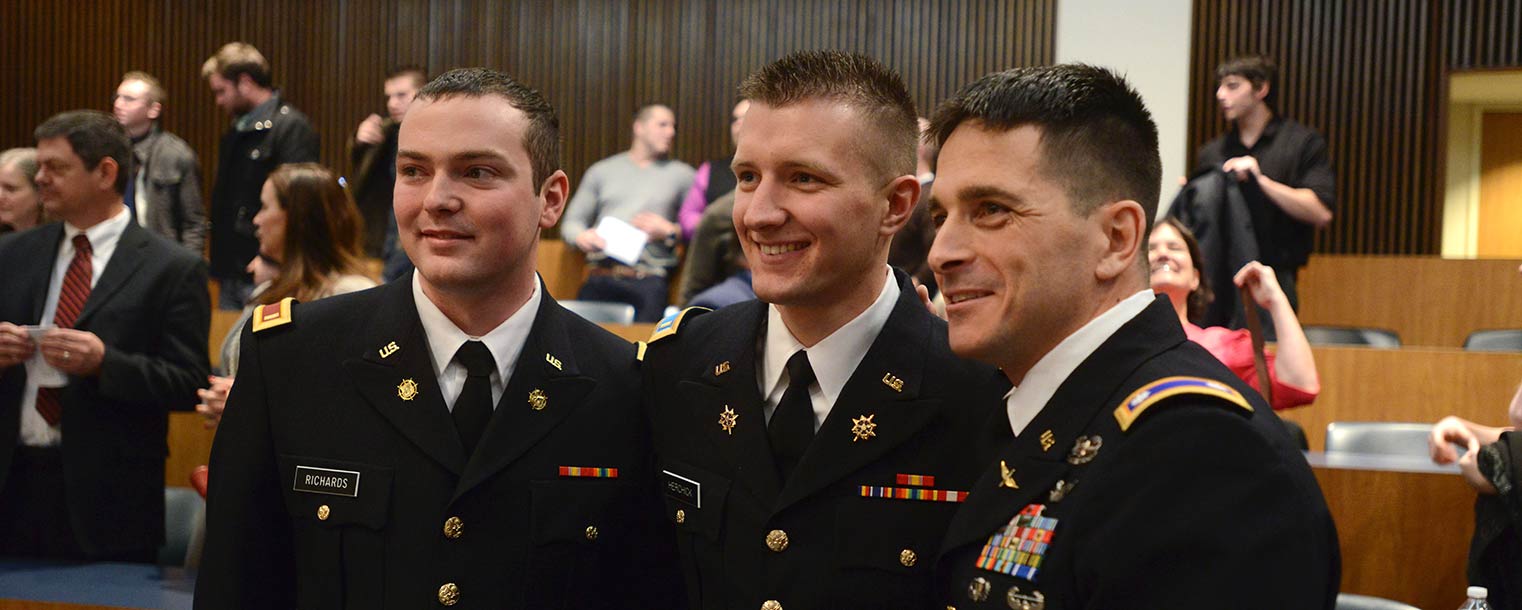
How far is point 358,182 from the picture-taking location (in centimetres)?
662

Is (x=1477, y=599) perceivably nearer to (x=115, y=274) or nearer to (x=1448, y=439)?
(x=1448, y=439)

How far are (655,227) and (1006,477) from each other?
527 centimetres

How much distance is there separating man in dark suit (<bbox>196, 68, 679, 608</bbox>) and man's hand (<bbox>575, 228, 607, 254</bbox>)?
4.73m

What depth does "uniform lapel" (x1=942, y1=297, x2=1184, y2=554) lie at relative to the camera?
1.42 m

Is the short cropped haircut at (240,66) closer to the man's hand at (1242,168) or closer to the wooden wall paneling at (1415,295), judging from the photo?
the man's hand at (1242,168)

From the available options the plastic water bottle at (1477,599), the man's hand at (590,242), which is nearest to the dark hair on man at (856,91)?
the plastic water bottle at (1477,599)

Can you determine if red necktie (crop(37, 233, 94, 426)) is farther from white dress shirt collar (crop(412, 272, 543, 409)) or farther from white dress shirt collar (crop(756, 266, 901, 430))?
white dress shirt collar (crop(756, 266, 901, 430))

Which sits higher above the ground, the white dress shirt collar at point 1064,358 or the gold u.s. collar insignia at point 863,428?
the white dress shirt collar at point 1064,358

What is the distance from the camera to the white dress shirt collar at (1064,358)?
4.87ft

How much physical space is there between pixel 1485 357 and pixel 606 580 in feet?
13.8

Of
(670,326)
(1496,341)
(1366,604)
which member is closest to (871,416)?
(670,326)

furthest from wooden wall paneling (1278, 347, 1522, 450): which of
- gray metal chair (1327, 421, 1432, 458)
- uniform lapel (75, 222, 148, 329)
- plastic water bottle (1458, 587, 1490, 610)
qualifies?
uniform lapel (75, 222, 148, 329)

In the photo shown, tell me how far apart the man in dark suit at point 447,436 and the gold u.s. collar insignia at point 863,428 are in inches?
14.3

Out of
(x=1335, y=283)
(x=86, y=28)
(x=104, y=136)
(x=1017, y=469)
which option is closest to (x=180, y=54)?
(x=86, y=28)
